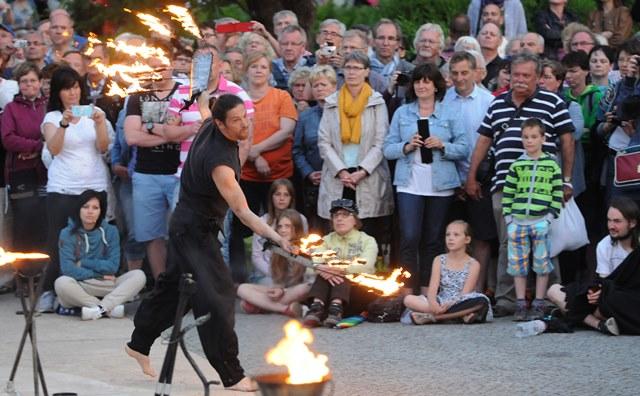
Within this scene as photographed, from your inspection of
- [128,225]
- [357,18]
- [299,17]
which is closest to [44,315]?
[128,225]

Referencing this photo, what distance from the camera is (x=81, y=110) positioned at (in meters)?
12.1

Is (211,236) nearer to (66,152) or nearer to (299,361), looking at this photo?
(299,361)

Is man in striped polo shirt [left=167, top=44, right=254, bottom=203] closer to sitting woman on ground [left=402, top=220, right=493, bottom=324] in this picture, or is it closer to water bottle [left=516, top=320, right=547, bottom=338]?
sitting woman on ground [left=402, top=220, right=493, bottom=324]

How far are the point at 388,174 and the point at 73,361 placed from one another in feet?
11.4

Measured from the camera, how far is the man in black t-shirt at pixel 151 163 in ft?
40.0

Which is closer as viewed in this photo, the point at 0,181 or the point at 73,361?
the point at 73,361

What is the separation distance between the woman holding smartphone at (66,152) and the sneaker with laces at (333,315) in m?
2.74

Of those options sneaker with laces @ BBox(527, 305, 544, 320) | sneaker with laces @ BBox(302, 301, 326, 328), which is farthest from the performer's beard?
sneaker with laces @ BBox(302, 301, 326, 328)

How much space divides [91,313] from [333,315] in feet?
7.11

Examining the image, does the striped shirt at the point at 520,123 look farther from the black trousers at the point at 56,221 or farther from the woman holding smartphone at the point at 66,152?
the black trousers at the point at 56,221

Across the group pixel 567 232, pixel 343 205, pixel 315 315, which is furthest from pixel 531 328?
pixel 343 205

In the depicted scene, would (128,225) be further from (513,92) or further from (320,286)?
(513,92)

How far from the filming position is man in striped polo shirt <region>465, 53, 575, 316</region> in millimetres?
11391

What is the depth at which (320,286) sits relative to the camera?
11383 mm
